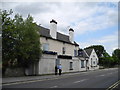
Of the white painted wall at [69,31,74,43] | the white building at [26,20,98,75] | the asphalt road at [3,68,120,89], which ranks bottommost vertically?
the asphalt road at [3,68,120,89]

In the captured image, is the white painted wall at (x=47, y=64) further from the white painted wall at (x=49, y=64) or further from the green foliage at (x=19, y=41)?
the green foliage at (x=19, y=41)

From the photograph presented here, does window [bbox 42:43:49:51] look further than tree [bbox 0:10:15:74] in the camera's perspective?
Yes

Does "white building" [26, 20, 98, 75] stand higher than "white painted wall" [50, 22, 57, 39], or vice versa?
"white painted wall" [50, 22, 57, 39]

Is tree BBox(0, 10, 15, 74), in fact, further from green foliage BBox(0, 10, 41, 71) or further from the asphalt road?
the asphalt road

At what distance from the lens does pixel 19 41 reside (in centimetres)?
2703

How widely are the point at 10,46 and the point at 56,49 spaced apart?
1462 centimetres

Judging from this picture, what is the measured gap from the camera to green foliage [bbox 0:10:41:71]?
25.3 m

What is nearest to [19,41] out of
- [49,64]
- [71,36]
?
[49,64]

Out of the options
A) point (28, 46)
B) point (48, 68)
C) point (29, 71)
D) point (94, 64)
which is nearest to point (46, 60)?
point (48, 68)

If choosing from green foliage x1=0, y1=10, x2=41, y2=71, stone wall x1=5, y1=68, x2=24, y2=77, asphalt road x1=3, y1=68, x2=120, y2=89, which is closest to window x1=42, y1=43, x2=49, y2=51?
green foliage x1=0, y1=10, x2=41, y2=71

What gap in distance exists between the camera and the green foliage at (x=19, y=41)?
25312 millimetres

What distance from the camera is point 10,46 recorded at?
26.2m

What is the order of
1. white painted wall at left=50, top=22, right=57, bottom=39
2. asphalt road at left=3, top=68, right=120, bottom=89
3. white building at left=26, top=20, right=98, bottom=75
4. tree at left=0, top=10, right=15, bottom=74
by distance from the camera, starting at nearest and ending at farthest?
asphalt road at left=3, top=68, right=120, bottom=89
tree at left=0, top=10, right=15, bottom=74
white building at left=26, top=20, right=98, bottom=75
white painted wall at left=50, top=22, right=57, bottom=39

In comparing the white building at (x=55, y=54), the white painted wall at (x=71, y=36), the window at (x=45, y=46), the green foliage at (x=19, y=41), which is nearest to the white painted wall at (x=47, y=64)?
the white building at (x=55, y=54)
